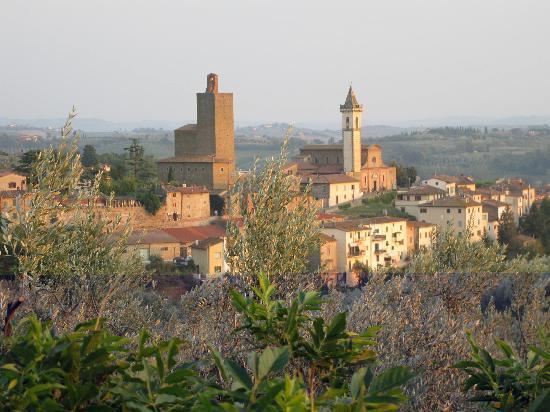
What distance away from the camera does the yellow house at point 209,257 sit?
39656 millimetres

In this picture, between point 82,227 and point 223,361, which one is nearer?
point 223,361

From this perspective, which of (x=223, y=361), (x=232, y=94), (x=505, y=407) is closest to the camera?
(x=223, y=361)

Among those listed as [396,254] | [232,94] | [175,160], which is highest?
[232,94]

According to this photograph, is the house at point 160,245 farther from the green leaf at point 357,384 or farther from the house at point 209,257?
the green leaf at point 357,384

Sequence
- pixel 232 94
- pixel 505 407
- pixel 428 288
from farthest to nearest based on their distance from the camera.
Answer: pixel 232 94 → pixel 428 288 → pixel 505 407

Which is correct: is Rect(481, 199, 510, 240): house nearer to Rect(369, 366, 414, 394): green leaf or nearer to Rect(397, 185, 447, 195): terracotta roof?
Rect(397, 185, 447, 195): terracotta roof

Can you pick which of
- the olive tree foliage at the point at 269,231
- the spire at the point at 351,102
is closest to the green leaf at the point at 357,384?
the olive tree foliage at the point at 269,231

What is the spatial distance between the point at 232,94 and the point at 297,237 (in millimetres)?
53702

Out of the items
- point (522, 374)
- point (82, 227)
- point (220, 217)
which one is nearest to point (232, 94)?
point (220, 217)

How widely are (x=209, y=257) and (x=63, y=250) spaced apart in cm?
2733

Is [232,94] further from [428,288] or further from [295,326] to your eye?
[295,326]

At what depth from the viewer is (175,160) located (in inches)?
2378

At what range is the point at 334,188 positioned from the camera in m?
60.7

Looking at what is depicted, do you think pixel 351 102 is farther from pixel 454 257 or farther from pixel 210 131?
pixel 454 257
